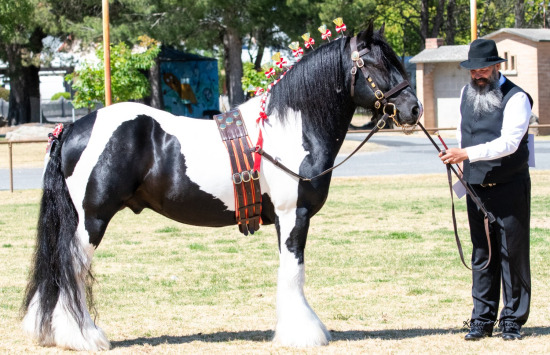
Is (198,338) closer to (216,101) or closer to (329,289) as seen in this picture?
(329,289)

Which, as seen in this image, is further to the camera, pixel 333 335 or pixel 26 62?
pixel 26 62

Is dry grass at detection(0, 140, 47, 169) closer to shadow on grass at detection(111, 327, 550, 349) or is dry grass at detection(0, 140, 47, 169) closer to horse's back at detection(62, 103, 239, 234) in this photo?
shadow on grass at detection(111, 327, 550, 349)

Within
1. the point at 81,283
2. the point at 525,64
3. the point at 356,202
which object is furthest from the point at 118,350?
the point at 525,64

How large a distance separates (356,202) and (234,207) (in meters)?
8.94

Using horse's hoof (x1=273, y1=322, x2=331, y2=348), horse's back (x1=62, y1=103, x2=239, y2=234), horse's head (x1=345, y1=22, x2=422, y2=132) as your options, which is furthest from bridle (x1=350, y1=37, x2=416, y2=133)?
horse's hoof (x1=273, y1=322, x2=331, y2=348)

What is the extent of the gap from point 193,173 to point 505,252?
2.32 metres

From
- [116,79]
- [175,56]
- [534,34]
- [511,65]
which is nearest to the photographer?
[116,79]

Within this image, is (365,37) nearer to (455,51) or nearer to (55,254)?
(55,254)

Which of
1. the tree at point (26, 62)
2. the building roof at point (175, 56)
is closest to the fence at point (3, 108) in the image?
the tree at point (26, 62)

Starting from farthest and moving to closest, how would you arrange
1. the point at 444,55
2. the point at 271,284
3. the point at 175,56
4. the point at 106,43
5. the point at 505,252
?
1. the point at 175,56
2. the point at 444,55
3. the point at 106,43
4. the point at 271,284
5. the point at 505,252

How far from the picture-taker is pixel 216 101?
140ft

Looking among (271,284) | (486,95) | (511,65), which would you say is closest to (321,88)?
(486,95)

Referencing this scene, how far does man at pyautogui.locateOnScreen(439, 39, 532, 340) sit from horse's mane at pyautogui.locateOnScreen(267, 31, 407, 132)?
0.59 metres

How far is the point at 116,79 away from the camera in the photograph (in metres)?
28.0
